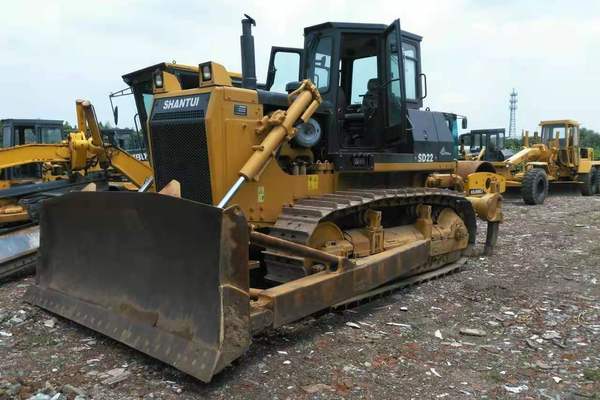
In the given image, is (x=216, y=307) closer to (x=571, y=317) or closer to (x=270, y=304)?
(x=270, y=304)

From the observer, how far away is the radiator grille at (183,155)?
471 centimetres

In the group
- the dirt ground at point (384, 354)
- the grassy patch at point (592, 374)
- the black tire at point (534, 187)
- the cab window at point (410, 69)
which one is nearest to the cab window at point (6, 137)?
the dirt ground at point (384, 354)

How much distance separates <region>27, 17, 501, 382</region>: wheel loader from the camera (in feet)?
11.8

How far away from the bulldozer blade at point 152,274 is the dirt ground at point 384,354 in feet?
0.59

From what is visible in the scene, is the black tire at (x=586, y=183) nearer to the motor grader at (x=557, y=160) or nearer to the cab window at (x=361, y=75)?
the motor grader at (x=557, y=160)

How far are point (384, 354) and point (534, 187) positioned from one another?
41.0 feet

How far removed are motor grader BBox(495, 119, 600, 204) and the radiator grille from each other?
13193mm

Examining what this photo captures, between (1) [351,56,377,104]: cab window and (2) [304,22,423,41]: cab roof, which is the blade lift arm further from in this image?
(1) [351,56,377,104]: cab window

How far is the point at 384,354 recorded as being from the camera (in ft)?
13.0

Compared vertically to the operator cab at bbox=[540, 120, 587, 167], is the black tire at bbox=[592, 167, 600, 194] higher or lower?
lower

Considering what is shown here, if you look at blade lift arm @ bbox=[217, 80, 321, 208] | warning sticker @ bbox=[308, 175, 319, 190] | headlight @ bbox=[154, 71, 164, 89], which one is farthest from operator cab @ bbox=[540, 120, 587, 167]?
headlight @ bbox=[154, 71, 164, 89]

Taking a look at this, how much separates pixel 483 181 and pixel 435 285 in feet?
12.6

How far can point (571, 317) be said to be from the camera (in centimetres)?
483

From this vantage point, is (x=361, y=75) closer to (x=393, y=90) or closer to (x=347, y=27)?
(x=393, y=90)
